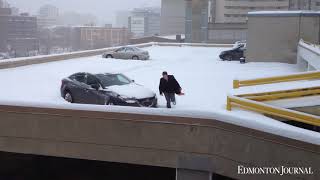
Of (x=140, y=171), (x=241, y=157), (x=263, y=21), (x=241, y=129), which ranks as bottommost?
(x=140, y=171)

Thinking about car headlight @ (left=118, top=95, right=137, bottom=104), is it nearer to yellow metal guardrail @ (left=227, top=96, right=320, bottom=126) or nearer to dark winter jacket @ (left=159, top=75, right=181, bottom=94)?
dark winter jacket @ (left=159, top=75, right=181, bottom=94)

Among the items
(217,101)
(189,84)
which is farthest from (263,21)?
(217,101)

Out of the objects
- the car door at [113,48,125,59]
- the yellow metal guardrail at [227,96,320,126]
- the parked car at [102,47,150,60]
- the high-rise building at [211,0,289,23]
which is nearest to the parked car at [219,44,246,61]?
the parked car at [102,47,150,60]

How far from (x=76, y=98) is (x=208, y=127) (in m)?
6.35

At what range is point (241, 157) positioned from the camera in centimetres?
1066

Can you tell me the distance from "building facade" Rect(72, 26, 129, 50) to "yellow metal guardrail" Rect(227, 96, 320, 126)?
116m

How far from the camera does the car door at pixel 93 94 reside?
1485 cm

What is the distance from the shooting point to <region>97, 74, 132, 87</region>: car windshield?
1559cm

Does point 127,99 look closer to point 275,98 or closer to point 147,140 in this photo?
point 147,140

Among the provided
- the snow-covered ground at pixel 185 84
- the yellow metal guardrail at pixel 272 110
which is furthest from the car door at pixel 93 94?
the yellow metal guardrail at pixel 272 110

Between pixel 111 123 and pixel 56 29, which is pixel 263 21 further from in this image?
pixel 56 29

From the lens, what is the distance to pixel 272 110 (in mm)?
10805

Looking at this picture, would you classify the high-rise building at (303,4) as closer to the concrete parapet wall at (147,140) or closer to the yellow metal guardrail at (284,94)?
the yellow metal guardrail at (284,94)

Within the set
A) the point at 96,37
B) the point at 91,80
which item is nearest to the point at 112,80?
→ the point at 91,80
